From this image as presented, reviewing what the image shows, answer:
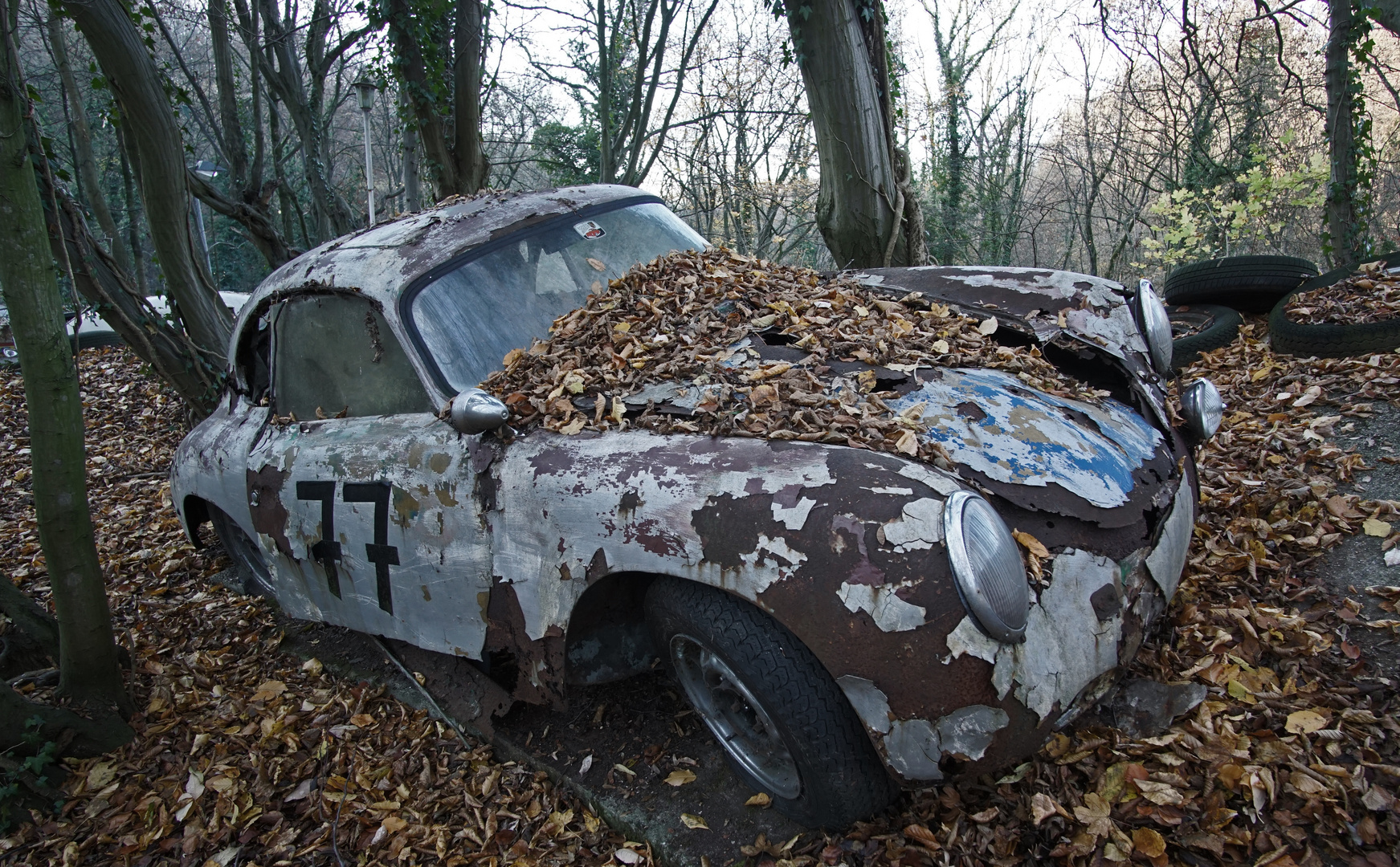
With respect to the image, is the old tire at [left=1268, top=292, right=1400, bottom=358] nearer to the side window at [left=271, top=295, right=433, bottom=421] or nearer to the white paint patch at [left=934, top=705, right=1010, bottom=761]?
the white paint patch at [left=934, top=705, right=1010, bottom=761]

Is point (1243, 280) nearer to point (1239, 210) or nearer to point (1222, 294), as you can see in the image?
point (1222, 294)

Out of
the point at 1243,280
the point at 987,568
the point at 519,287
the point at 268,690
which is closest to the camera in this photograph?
the point at 987,568

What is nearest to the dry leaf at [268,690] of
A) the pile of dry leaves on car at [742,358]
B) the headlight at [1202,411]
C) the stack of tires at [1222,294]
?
the pile of dry leaves on car at [742,358]

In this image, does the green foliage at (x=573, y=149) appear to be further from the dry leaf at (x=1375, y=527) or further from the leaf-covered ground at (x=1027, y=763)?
the dry leaf at (x=1375, y=527)

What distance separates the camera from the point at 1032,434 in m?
2.23

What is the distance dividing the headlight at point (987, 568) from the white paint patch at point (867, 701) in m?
0.28

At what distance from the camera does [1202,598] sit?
2.73 m

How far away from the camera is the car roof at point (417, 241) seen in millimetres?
2992

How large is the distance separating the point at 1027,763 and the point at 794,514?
970 millimetres

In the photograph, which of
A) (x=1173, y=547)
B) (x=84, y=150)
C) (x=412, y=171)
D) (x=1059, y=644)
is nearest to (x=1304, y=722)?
(x=1173, y=547)

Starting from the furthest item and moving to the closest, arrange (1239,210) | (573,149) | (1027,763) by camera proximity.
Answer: (573,149), (1239,210), (1027,763)

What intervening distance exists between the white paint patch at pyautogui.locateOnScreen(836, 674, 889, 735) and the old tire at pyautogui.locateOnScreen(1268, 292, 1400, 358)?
436cm

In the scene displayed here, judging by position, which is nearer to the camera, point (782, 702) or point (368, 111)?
point (782, 702)

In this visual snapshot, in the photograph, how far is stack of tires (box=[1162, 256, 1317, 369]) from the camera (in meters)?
5.22
